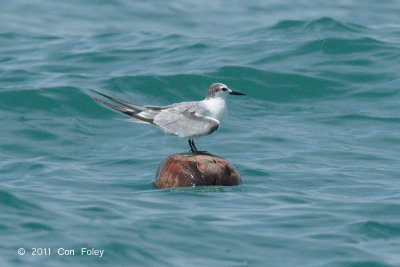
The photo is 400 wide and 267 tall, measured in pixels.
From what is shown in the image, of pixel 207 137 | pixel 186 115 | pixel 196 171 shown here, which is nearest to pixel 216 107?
pixel 186 115

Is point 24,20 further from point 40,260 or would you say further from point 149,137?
point 40,260

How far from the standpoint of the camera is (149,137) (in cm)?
1612

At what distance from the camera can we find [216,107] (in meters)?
11.7

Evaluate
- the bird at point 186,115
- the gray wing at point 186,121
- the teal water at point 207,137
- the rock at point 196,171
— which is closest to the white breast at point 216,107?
the bird at point 186,115

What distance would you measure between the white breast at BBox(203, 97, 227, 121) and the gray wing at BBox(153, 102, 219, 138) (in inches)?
4.0

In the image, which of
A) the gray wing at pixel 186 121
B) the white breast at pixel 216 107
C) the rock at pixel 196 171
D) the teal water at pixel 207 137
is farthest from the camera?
the white breast at pixel 216 107

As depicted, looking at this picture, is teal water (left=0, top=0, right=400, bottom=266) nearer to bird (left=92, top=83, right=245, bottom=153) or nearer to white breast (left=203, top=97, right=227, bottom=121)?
bird (left=92, top=83, right=245, bottom=153)

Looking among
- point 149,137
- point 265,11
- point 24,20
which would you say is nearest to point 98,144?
point 149,137

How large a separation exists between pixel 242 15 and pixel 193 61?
22.2 ft

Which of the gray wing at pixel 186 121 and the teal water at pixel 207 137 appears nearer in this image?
the teal water at pixel 207 137

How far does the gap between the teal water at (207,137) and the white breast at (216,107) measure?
41.3 inches

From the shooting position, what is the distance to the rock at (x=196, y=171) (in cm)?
1112

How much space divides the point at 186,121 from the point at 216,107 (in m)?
0.50

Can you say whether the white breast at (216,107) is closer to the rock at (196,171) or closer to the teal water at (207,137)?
the rock at (196,171)
